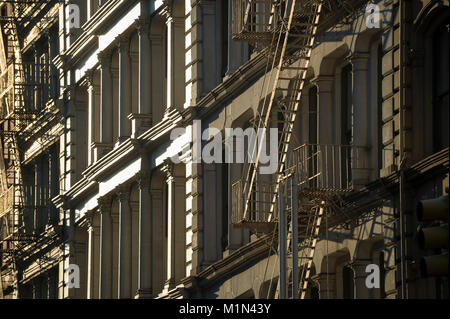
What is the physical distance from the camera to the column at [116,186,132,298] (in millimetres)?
47319

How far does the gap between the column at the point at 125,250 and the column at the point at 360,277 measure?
17382mm

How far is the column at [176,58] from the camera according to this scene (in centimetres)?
4350

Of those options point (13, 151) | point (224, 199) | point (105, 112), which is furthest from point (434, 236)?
point (13, 151)

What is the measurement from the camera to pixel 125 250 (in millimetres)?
47438

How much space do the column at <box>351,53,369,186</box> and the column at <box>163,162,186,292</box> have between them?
12.3 metres

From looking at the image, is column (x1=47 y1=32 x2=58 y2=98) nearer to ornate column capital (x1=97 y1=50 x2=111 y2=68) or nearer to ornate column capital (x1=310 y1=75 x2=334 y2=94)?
ornate column capital (x1=97 y1=50 x2=111 y2=68)

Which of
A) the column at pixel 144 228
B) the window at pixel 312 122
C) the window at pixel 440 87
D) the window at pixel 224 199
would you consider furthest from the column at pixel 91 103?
the window at pixel 440 87

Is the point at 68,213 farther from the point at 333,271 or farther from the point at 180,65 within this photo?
the point at 333,271

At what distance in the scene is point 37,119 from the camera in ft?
196

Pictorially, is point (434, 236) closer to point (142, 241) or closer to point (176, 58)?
point (176, 58)

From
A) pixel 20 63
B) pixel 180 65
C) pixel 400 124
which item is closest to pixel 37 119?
pixel 20 63

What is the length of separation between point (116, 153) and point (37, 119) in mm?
12946

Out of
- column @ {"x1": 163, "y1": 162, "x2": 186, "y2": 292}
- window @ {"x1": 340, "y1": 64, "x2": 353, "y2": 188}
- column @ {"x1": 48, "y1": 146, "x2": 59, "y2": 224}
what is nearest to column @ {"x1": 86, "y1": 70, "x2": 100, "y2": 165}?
Result: column @ {"x1": 48, "y1": 146, "x2": 59, "y2": 224}

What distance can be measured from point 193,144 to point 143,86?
5.48m
